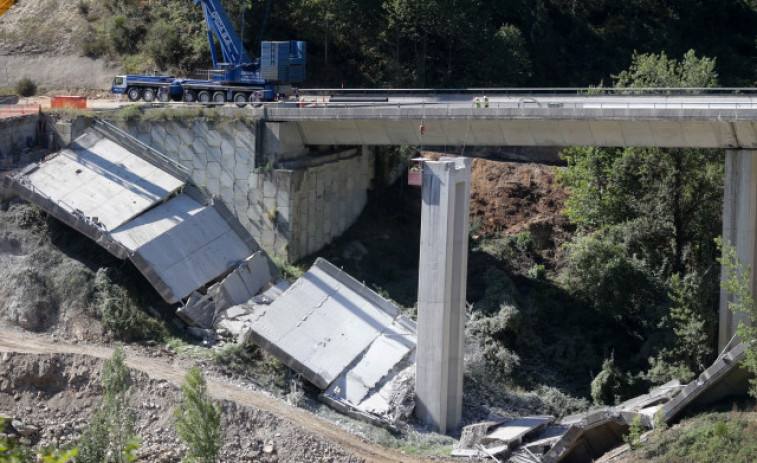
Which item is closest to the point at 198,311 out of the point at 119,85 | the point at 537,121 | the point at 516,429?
the point at 516,429

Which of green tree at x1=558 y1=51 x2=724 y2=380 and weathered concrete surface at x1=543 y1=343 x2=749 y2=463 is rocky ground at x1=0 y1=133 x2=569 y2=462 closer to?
weathered concrete surface at x1=543 y1=343 x2=749 y2=463

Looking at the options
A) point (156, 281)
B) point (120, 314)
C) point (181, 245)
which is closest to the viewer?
point (120, 314)

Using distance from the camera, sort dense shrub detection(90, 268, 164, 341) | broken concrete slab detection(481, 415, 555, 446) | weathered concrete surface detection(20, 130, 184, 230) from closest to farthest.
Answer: broken concrete slab detection(481, 415, 555, 446) → dense shrub detection(90, 268, 164, 341) → weathered concrete surface detection(20, 130, 184, 230)

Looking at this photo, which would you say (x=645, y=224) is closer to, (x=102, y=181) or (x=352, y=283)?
(x=352, y=283)

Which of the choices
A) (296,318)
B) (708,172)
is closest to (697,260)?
(708,172)

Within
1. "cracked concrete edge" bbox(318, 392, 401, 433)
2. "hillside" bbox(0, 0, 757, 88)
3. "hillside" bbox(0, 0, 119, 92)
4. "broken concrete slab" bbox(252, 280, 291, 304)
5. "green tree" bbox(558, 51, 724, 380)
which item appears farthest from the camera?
"hillside" bbox(0, 0, 119, 92)

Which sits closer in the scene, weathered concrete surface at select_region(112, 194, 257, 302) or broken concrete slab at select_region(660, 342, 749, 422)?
broken concrete slab at select_region(660, 342, 749, 422)

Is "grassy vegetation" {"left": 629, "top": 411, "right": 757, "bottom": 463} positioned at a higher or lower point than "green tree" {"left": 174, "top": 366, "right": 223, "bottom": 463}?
lower

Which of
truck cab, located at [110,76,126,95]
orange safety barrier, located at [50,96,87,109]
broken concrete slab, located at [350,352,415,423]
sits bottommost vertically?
broken concrete slab, located at [350,352,415,423]

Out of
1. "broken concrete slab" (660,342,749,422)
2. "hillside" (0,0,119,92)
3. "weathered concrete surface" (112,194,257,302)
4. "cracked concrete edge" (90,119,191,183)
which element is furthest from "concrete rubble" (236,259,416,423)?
"hillside" (0,0,119,92)
